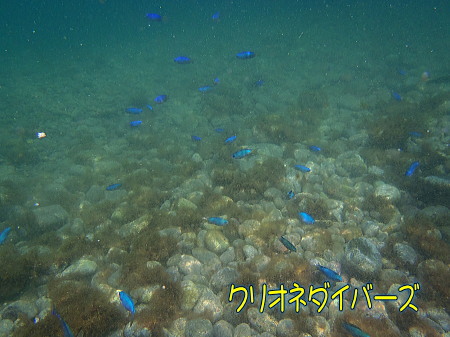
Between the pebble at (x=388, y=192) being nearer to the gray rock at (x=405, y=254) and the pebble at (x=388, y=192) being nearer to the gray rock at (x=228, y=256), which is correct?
the gray rock at (x=405, y=254)

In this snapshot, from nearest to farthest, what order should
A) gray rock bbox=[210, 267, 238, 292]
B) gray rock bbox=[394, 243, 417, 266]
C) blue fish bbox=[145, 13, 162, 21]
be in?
gray rock bbox=[210, 267, 238, 292], gray rock bbox=[394, 243, 417, 266], blue fish bbox=[145, 13, 162, 21]

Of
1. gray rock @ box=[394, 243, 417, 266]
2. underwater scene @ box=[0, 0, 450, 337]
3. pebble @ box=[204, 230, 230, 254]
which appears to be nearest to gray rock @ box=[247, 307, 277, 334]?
underwater scene @ box=[0, 0, 450, 337]

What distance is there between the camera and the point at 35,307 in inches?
196

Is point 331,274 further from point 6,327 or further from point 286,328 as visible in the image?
point 6,327

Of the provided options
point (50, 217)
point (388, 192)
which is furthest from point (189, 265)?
point (388, 192)

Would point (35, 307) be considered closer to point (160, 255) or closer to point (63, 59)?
point (160, 255)

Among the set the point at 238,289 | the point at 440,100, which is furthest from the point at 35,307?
the point at 440,100

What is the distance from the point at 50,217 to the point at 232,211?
5.59 metres

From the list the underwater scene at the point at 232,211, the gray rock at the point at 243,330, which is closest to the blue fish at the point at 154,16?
the underwater scene at the point at 232,211

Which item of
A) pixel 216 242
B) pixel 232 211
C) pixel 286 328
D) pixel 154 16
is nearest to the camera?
pixel 286 328

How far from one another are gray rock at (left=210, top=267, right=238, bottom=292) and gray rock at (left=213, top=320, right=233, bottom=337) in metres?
0.80

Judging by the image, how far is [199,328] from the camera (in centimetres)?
438

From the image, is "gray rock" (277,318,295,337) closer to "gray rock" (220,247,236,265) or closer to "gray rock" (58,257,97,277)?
"gray rock" (220,247,236,265)

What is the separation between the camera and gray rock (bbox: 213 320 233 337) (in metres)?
4.36
